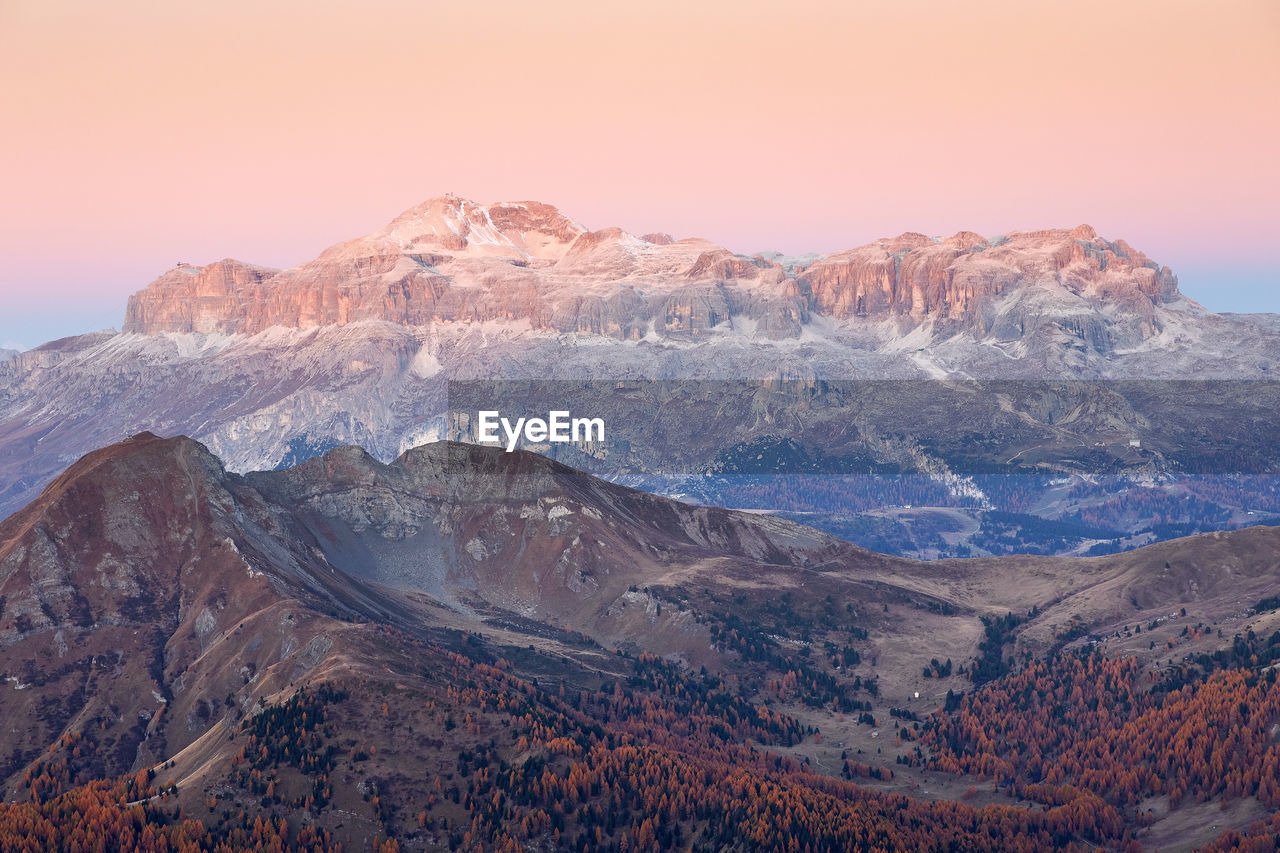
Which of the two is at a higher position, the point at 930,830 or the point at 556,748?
the point at 556,748

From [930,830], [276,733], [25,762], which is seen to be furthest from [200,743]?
[930,830]

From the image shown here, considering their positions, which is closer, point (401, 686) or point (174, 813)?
point (174, 813)

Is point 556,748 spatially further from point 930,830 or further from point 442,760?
Result: point 930,830

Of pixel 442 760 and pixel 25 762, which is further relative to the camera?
pixel 25 762

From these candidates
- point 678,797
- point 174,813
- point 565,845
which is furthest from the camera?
point 678,797

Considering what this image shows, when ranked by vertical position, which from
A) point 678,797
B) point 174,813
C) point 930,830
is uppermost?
point 174,813

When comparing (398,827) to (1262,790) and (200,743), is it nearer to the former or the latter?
(200,743)

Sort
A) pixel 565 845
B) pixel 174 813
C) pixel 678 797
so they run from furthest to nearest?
1. pixel 678 797
2. pixel 565 845
3. pixel 174 813

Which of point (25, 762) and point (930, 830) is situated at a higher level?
point (25, 762)

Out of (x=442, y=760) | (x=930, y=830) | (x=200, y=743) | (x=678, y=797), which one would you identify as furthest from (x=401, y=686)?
(x=930, y=830)
